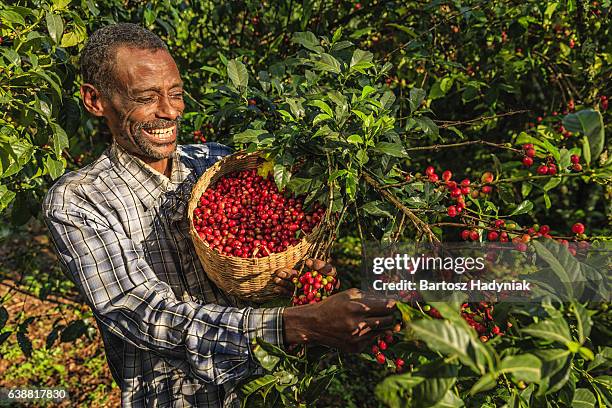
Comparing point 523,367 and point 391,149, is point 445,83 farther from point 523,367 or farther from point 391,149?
point 523,367

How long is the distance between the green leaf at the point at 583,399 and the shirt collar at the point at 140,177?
147 cm

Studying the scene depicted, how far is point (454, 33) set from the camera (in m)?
3.22

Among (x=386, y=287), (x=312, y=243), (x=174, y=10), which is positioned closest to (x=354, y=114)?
(x=312, y=243)

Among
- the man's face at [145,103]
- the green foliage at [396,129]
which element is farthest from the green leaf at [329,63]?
the man's face at [145,103]

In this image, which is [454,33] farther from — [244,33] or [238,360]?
[238,360]

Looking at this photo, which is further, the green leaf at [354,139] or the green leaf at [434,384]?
the green leaf at [354,139]

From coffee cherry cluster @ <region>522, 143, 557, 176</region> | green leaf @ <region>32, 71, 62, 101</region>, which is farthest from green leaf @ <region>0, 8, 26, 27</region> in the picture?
coffee cherry cluster @ <region>522, 143, 557, 176</region>

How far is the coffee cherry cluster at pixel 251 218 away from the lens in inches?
67.5

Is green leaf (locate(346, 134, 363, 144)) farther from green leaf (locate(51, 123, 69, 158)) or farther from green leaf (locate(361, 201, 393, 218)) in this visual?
green leaf (locate(51, 123, 69, 158))

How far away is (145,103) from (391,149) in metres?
0.91

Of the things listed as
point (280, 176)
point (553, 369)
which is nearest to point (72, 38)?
point (280, 176)

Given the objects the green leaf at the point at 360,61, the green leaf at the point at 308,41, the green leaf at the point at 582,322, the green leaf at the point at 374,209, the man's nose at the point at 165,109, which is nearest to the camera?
the green leaf at the point at 582,322

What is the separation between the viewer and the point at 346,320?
1.47 metres

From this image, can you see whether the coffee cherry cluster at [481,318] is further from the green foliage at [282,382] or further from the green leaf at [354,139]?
the green leaf at [354,139]
